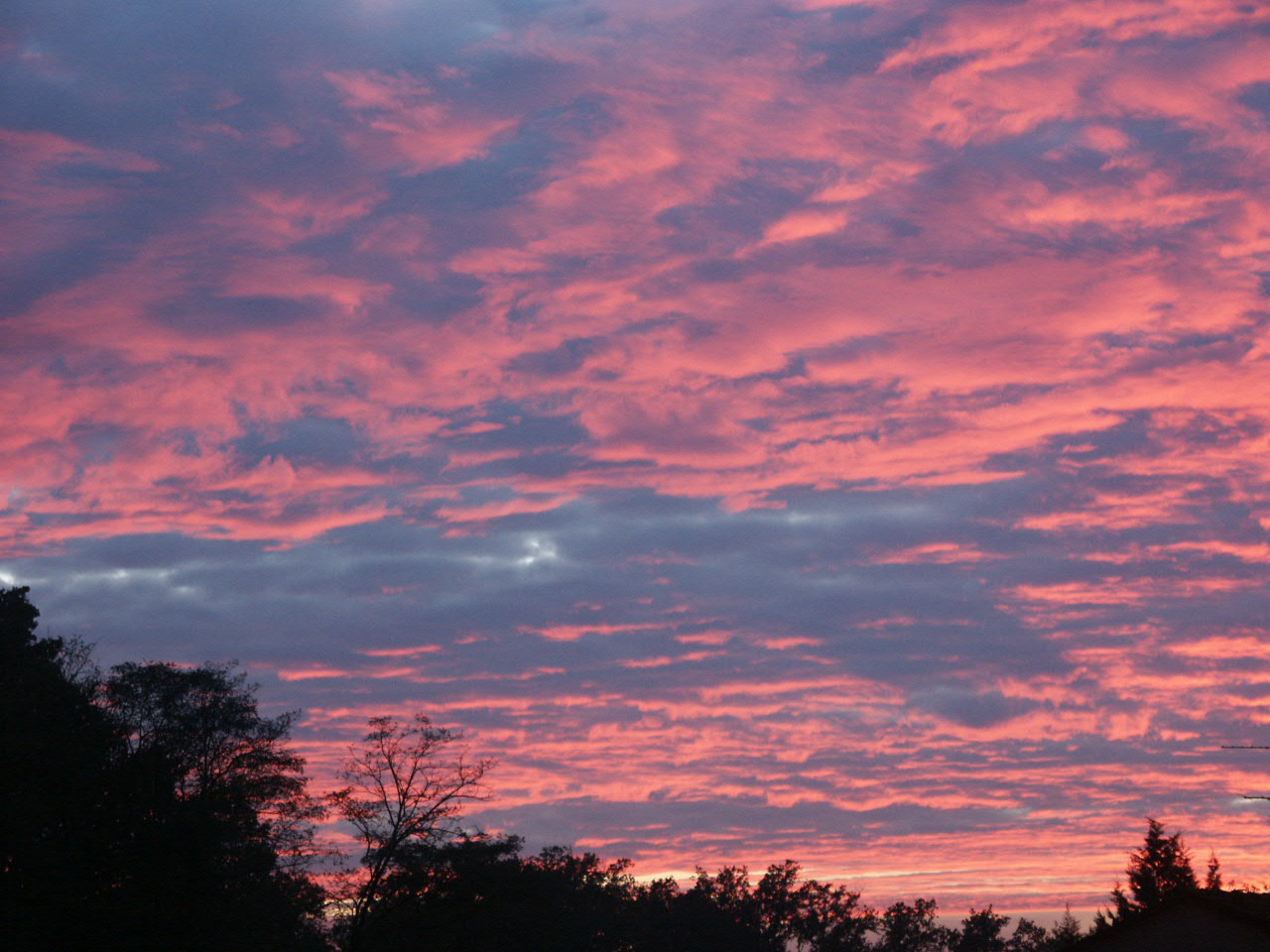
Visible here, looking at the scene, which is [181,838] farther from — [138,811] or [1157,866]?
[1157,866]

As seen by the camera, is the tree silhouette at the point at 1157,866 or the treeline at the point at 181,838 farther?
the tree silhouette at the point at 1157,866

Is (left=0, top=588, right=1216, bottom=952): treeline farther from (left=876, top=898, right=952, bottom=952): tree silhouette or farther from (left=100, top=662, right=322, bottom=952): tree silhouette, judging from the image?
(left=876, top=898, right=952, bottom=952): tree silhouette

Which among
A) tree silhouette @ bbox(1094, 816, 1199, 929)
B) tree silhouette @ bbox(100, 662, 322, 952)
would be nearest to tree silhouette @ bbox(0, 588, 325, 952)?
tree silhouette @ bbox(100, 662, 322, 952)

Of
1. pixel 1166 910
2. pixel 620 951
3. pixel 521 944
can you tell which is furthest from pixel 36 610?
pixel 620 951

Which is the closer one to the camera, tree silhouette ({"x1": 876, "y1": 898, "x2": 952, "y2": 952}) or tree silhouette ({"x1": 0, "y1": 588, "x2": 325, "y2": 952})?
tree silhouette ({"x1": 0, "y1": 588, "x2": 325, "y2": 952})

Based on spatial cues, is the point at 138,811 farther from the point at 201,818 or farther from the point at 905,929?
the point at 905,929

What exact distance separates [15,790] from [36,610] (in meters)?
24.1

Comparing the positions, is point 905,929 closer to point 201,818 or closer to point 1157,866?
point 1157,866

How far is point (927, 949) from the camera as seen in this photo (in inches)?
7854

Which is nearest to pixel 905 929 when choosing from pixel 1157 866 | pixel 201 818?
pixel 1157 866

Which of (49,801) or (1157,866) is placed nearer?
(49,801)

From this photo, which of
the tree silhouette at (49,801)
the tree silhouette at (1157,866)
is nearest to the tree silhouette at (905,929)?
the tree silhouette at (1157,866)

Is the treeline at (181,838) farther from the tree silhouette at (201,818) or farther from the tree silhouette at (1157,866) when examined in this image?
the tree silhouette at (1157,866)

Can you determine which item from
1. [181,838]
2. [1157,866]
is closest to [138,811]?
[181,838]
